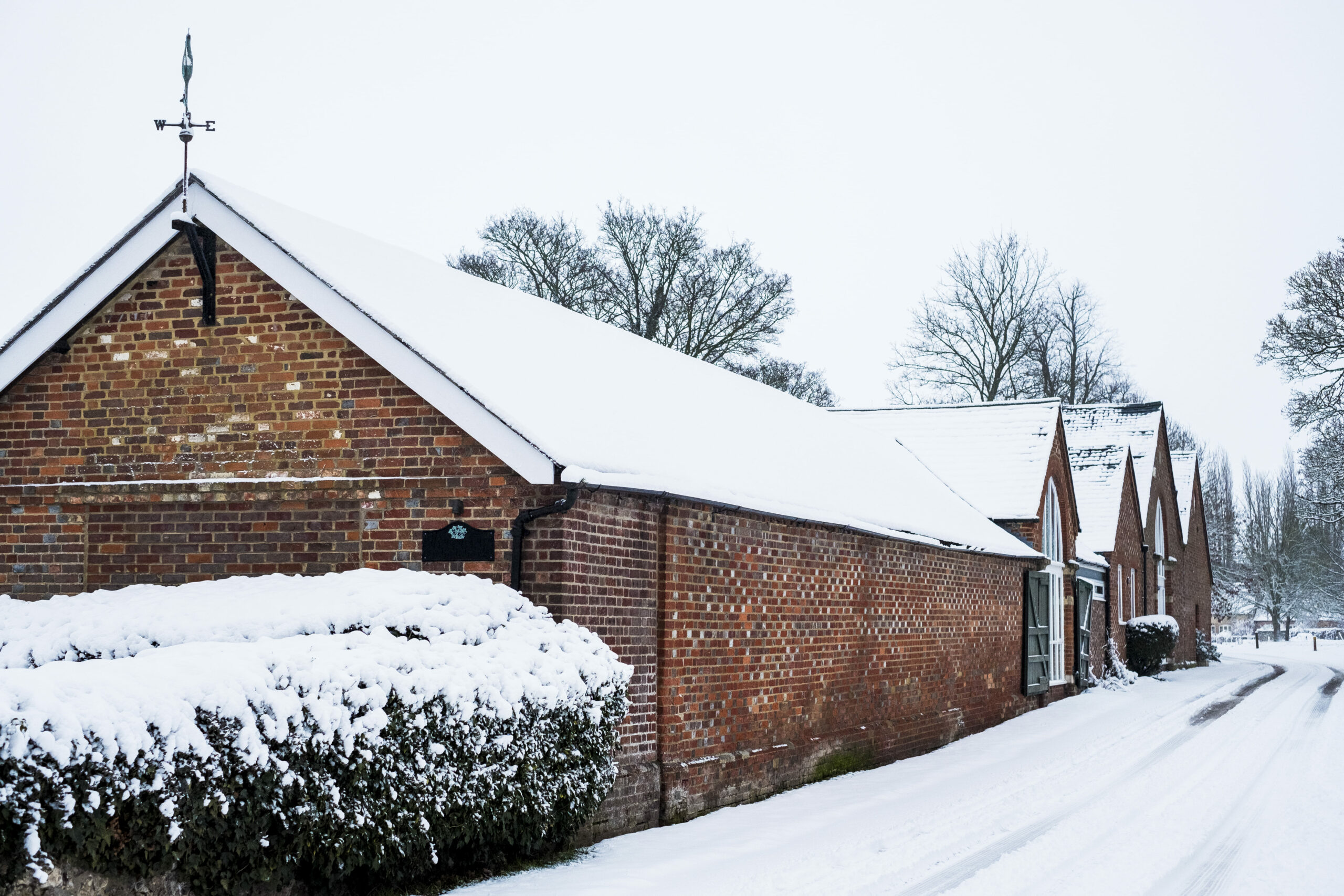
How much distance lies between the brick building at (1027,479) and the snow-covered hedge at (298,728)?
625 inches

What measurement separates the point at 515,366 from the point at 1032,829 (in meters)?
5.48

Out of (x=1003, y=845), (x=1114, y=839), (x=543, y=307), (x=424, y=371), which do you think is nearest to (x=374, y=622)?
(x=424, y=371)

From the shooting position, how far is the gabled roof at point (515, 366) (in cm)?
915

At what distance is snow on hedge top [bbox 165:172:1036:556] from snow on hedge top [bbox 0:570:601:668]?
3.56 feet

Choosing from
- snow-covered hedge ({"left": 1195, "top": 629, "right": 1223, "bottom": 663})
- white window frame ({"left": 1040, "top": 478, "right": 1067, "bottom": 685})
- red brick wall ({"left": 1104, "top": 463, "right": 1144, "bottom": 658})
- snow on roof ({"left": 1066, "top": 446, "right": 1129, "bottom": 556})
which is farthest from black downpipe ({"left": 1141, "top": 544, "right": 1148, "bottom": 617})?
white window frame ({"left": 1040, "top": 478, "right": 1067, "bottom": 685})

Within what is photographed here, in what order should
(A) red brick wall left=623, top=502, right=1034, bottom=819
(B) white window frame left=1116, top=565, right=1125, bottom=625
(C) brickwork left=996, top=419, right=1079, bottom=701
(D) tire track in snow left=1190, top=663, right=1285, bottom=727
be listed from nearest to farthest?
1. (A) red brick wall left=623, top=502, right=1034, bottom=819
2. (D) tire track in snow left=1190, top=663, right=1285, bottom=727
3. (C) brickwork left=996, top=419, right=1079, bottom=701
4. (B) white window frame left=1116, top=565, right=1125, bottom=625

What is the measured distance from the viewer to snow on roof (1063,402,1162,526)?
3506 centimetres

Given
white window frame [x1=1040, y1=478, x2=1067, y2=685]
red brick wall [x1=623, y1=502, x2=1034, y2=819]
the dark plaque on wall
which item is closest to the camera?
the dark plaque on wall

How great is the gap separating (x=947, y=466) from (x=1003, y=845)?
16384 mm

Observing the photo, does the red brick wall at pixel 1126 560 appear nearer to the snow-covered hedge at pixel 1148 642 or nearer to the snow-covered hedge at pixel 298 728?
the snow-covered hedge at pixel 1148 642

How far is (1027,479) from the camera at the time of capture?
2355cm

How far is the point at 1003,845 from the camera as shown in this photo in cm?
903

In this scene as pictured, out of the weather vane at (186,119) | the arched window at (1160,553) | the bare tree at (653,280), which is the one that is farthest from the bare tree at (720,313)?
the weather vane at (186,119)

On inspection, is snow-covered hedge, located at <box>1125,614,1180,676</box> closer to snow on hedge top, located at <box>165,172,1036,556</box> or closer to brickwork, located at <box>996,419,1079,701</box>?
brickwork, located at <box>996,419,1079,701</box>
